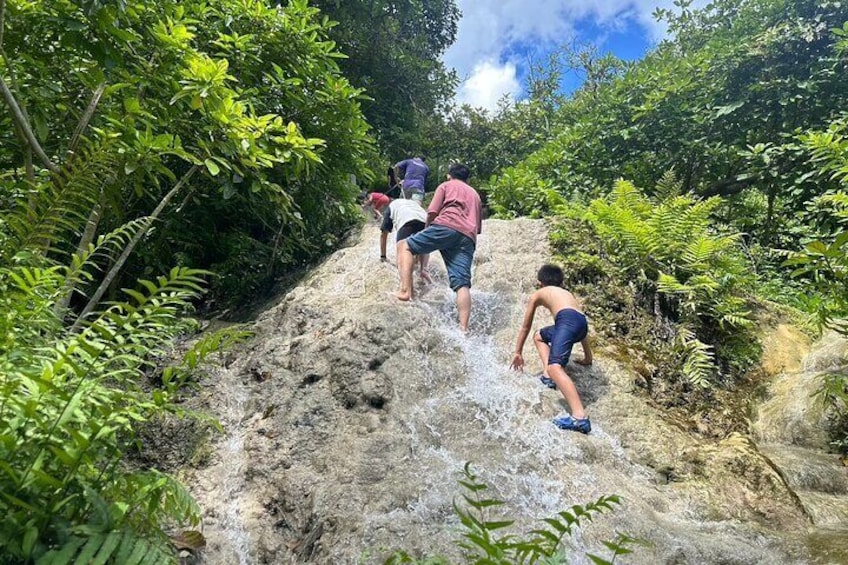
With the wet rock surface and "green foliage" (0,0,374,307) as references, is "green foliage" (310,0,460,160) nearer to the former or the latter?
"green foliage" (0,0,374,307)

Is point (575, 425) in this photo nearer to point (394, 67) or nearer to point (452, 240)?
point (452, 240)

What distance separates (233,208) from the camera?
8.74 m

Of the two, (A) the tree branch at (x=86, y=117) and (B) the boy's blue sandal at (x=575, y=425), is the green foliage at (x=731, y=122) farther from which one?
(A) the tree branch at (x=86, y=117)

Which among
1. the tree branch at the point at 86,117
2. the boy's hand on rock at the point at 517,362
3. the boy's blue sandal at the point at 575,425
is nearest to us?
the tree branch at the point at 86,117

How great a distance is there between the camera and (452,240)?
6.37m

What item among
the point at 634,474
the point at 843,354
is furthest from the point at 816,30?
the point at 634,474

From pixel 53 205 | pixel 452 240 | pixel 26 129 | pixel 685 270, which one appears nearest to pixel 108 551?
pixel 53 205

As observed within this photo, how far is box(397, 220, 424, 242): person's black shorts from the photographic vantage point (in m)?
7.25

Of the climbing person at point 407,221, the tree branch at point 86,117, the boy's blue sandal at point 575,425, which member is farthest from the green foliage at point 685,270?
the tree branch at point 86,117

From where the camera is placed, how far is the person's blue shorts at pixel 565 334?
16.8 ft

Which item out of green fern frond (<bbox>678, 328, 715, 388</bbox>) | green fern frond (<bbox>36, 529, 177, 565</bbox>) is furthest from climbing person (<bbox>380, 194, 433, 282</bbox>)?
green fern frond (<bbox>36, 529, 177, 565</bbox>)

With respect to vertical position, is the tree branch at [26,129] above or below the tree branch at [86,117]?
below

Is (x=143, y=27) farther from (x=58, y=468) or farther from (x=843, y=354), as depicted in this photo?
(x=843, y=354)

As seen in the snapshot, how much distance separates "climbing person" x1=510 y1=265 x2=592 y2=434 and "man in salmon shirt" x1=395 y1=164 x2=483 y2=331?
919 mm
